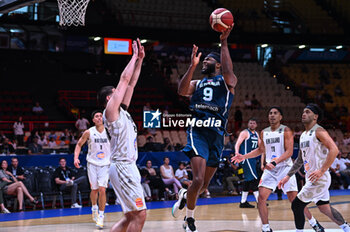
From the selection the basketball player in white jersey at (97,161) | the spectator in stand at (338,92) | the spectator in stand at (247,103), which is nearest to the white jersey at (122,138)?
the basketball player in white jersey at (97,161)

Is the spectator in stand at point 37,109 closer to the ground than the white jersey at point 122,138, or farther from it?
closer to the ground

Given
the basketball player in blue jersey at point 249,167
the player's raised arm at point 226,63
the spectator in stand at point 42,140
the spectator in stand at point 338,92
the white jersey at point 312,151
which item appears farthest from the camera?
the spectator in stand at point 338,92

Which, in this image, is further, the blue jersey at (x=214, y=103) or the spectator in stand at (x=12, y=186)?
the spectator in stand at (x=12, y=186)

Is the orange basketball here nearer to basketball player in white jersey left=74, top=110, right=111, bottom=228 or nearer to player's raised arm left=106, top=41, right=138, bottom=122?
player's raised arm left=106, top=41, right=138, bottom=122

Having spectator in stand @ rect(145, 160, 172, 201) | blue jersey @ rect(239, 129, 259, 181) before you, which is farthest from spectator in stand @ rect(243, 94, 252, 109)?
blue jersey @ rect(239, 129, 259, 181)

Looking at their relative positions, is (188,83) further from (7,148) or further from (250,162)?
(7,148)

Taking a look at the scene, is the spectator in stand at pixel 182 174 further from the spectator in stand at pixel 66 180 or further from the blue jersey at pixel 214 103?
the blue jersey at pixel 214 103

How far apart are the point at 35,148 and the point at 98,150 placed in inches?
208

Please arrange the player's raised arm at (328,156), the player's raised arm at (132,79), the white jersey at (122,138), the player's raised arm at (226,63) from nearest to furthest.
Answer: the white jersey at (122,138), the player's raised arm at (132,79), the player's raised arm at (226,63), the player's raised arm at (328,156)

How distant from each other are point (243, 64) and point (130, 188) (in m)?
21.0

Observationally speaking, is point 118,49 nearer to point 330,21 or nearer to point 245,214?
point 330,21

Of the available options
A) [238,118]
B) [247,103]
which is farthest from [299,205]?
[247,103]

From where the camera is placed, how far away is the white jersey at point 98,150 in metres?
9.83

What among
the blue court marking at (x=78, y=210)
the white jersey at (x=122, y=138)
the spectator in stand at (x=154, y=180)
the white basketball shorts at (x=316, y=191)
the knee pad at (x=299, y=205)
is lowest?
the blue court marking at (x=78, y=210)
